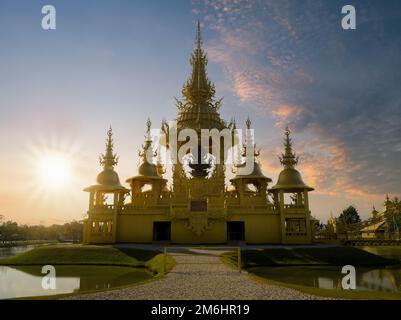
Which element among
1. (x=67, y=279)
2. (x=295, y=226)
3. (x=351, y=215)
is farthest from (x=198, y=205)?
(x=351, y=215)

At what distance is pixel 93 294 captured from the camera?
34.6 feet

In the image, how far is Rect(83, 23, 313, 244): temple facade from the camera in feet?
102

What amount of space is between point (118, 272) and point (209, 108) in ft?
89.3

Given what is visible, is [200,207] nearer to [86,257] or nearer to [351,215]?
[86,257]

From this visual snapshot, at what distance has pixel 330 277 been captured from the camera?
17891mm

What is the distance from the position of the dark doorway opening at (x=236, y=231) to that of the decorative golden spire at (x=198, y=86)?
54.6 feet

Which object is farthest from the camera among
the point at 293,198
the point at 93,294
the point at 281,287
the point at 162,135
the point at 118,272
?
the point at 162,135

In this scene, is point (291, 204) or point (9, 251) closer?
point (291, 204)

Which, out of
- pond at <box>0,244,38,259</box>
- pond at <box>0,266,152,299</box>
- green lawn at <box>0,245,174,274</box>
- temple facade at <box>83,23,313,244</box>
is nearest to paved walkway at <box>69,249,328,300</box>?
pond at <box>0,266,152,299</box>

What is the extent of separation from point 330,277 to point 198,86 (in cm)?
3147

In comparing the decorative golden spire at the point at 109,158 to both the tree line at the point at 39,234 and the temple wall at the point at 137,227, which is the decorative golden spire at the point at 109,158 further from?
the tree line at the point at 39,234

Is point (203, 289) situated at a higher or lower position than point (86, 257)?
higher
